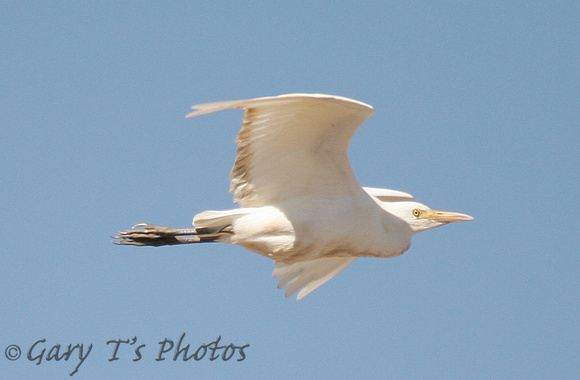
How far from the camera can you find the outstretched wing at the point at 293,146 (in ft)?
29.6

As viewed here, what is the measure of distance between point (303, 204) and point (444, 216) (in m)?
1.85

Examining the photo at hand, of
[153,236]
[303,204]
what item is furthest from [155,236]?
[303,204]

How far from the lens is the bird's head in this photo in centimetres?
1097

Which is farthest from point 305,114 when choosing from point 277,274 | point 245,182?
point 277,274

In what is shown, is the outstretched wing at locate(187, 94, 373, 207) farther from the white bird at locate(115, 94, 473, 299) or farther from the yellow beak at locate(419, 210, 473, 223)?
the yellow beak at locate(419, 210, 473, 223)

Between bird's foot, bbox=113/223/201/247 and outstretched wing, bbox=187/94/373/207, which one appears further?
bird's foot, bbox=113/223/201/247

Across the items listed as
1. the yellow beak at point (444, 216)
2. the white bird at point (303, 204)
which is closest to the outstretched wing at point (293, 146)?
the white bird at point (303, 204)

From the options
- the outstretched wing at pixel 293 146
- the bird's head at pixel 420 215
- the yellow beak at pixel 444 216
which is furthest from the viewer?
the yellow beak at pixel 444 216

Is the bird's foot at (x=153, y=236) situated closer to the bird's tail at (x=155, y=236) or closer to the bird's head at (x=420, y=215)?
the bird's tail at (x=155, y=236)

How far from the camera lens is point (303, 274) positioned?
38.0ft

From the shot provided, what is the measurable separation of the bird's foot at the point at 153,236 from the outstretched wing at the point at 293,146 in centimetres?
113

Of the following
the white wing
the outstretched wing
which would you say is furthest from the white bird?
the white wing

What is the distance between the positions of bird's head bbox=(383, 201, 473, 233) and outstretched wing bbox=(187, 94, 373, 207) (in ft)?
2.67

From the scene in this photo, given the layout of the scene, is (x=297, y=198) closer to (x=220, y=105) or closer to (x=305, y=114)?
(x=305, y=114)
